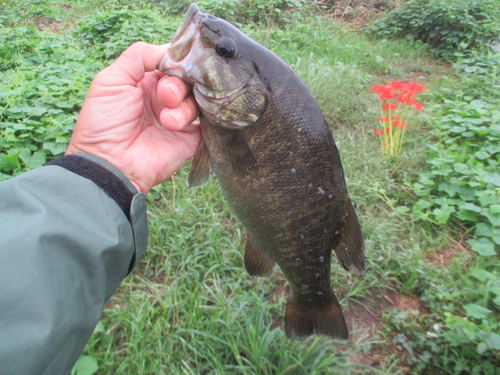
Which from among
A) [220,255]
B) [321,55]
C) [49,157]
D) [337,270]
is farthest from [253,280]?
[321,55]

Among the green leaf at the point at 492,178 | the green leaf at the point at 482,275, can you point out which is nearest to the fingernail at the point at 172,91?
the green leaf at the point at 482,275

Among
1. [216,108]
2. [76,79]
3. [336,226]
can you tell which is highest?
[216,108]

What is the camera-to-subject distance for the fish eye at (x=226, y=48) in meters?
1.50

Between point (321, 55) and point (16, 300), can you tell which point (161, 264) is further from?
point (321, 55)

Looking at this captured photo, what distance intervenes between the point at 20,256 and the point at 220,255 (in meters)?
1.77

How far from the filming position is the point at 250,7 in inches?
317

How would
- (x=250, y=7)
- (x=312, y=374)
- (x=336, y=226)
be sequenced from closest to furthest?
(x=336, y=226)
(x=312, y=374)
(x=250, y=7)

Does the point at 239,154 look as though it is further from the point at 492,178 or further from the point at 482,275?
the point at 492,178

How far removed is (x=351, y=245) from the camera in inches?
66.5

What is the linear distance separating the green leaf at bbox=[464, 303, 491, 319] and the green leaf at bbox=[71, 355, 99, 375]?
7.84 feet

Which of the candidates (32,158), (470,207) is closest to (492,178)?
(470,207)

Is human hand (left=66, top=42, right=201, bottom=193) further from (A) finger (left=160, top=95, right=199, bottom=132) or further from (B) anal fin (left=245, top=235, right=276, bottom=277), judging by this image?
(B) anal fin (left=245, top=235, right=276, bottom=277)

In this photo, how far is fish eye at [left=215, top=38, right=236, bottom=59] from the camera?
4.91 feet

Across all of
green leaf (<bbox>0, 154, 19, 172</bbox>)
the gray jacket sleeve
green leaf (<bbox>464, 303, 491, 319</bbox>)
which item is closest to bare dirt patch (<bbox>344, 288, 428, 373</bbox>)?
green leaf (<bbox>464, 303, 491, 319</bbox>)
